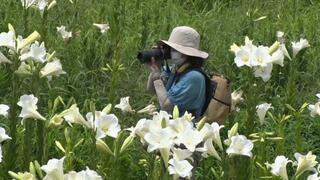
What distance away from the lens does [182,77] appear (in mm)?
3305

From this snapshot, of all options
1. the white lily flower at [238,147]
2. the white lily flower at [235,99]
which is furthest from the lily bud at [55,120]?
the white lily flower at [235,99]

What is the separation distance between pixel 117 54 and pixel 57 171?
5.10 ft

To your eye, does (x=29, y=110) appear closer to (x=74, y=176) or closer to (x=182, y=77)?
(x=74, y=176)

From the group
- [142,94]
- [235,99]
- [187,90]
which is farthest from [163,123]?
[142,94]

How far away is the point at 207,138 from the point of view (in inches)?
80.9

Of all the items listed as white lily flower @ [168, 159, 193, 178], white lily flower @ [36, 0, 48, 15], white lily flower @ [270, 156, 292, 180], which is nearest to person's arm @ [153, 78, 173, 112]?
white lily flower @ [36, 0, 48, 15]

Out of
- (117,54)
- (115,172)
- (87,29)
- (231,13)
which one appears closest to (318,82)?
(231,13)

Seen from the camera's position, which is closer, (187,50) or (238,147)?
(238,147)

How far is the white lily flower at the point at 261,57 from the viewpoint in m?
2.40

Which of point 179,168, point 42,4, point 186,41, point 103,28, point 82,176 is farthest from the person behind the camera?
point 103,28

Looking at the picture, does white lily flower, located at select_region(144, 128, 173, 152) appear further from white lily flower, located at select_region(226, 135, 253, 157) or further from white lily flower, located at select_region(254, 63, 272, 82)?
white lily flower, located at select_region(254, 63, 272, 82)

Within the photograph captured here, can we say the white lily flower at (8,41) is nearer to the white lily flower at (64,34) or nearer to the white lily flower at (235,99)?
the white lily flower at (235,99)

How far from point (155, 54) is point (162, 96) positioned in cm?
23

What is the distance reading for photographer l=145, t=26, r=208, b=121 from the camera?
3256 millimetres
